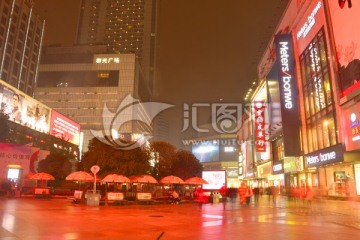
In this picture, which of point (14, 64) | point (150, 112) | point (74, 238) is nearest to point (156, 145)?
point (74, 238)

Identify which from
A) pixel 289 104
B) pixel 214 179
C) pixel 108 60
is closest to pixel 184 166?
pixel 214 179

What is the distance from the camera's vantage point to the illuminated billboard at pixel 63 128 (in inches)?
3390

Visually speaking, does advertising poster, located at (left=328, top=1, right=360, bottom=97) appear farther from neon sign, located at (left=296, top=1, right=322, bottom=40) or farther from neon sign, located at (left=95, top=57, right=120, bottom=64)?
neon sign, located at (left=95, top=57, right=120, bottom=64)

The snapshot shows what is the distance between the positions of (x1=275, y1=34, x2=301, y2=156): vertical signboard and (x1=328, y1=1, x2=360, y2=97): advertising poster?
11.3 m

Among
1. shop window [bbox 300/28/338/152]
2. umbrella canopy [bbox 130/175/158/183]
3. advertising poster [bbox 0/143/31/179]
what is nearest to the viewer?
umbrella canopy [bbox 130/175/158/183]

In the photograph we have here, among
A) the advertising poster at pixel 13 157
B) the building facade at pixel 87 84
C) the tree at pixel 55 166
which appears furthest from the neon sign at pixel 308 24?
the building facade at pixel 87 84

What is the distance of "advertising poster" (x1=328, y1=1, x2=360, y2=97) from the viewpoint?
1051 inches

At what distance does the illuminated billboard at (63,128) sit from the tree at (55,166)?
2932 cm

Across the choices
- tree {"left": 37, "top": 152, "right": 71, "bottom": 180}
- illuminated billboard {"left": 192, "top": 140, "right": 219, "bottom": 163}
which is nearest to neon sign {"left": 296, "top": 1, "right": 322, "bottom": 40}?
tree {"left": 37, "top": 152, "right": 71, "bottom": 180}

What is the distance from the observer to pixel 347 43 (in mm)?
28422

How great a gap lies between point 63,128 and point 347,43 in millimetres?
79743

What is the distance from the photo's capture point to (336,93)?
30672mm

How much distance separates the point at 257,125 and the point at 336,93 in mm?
27153

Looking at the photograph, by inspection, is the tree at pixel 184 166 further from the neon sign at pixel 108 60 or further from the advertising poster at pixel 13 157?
the neon sign at pixel 108 60
